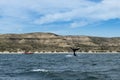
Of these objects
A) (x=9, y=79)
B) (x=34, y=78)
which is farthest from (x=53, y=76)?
(x=9, y=79)

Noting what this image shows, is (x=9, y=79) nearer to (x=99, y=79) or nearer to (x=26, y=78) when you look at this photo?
(x=26, y=78)

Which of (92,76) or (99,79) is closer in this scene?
(99,79)

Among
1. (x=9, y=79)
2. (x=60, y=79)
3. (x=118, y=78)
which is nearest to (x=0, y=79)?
(x=9, y=79)

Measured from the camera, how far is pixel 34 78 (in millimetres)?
53000

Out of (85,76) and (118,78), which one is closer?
(118,78)

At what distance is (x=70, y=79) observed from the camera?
5184cm

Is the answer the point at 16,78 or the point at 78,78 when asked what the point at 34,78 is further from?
the point at 78,78

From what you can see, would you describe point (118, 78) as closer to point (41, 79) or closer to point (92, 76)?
point (92, 76)

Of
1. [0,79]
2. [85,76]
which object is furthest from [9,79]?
[85,76]

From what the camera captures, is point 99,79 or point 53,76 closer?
point 99,79

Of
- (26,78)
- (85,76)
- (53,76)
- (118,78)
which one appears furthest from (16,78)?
(118,78)

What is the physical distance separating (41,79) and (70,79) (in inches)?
153

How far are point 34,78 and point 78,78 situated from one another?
6.01 m

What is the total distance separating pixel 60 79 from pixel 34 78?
3828 mm
